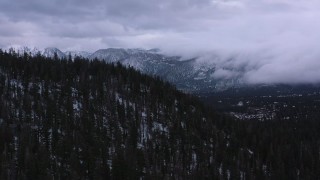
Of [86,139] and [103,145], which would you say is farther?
[86,139]

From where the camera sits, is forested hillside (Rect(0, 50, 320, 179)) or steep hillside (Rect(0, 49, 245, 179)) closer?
steep hillside (Rect(0, 49, 245, 179))

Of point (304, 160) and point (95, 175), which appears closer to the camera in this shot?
point (95, 175)

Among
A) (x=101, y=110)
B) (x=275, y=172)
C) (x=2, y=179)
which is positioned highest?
(x=101, y=110)

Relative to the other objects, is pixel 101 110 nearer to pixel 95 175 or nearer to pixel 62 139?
pixel 62 139

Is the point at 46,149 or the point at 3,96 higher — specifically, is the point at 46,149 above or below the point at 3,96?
below

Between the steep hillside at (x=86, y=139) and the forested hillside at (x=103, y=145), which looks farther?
the forested hillside at (x=103, y=145)

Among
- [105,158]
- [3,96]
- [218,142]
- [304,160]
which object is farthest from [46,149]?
[304,160]

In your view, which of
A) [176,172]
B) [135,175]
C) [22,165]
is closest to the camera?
[22,165]

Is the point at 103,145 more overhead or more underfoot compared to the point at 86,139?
more underfoot

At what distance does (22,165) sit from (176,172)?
5681 centimetres

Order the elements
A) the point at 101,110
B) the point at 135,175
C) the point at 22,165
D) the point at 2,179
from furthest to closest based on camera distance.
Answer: the point at 101,110 < the point at 135,175 < the point at 22,165 < the point at 2,179

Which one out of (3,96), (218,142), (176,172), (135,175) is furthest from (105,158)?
(218,142)

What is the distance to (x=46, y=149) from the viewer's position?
140500mm

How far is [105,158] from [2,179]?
3816 cm
